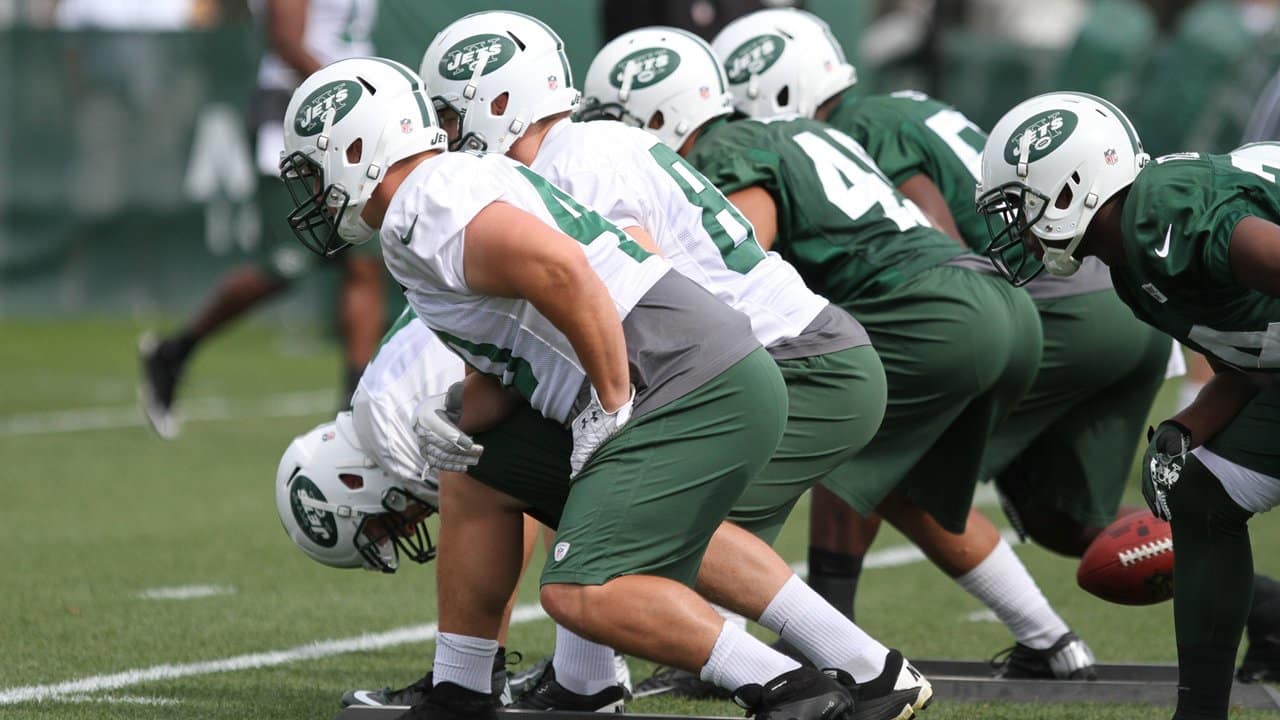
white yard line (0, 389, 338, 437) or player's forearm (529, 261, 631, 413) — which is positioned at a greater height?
player's forearm (529, 261, 631, 413)

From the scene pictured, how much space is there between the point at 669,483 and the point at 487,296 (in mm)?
505

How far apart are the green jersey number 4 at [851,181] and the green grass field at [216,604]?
1.23 meters

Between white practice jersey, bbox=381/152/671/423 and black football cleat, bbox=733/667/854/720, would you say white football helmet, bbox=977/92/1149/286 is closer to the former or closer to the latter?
white practice jersey, bbox=381/152/671/423

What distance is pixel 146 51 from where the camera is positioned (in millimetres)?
14086

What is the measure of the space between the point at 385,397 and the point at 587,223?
3.04 ft

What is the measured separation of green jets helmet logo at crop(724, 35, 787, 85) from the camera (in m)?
5.33

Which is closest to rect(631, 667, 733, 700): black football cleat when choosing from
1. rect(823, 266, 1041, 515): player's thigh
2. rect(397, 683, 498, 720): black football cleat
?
rect(823, 266, 1041, 515): player's thigh

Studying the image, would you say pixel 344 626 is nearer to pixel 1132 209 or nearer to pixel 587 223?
pixel 587 223

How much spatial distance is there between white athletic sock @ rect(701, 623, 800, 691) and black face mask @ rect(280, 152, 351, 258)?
113cm

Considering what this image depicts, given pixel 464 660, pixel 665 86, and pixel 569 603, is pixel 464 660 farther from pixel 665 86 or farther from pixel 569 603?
pixel 665 86

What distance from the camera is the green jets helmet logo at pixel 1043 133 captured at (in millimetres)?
3816

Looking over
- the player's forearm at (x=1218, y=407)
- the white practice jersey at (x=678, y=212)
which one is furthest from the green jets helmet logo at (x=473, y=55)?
the player's forearm at (x=1218, y=407)

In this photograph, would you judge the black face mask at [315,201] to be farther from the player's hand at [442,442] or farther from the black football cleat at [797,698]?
the black football cleat at [797,698]

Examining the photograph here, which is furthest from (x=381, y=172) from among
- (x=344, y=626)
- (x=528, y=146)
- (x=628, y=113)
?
(x=344, y=626)
